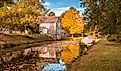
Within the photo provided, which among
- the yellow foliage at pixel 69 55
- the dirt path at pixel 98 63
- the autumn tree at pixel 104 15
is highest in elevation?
the autumn tree at pixel 104 15

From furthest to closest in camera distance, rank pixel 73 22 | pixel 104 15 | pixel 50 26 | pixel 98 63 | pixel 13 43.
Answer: pixel 50 26, pixel 73 22, pixel 13 43, pixel 104 15, pixel 98 63

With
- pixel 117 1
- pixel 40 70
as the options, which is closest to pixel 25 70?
pixel 40 70

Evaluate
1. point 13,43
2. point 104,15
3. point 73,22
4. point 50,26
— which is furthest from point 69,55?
point 50,26

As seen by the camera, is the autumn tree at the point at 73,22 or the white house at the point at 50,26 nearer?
the autumn tree at the point at 73,22

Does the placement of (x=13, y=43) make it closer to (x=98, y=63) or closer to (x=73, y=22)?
(x=98, y=63)

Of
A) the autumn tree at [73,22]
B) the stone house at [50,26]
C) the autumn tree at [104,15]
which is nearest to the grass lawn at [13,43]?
the autumn tree at [104,15]

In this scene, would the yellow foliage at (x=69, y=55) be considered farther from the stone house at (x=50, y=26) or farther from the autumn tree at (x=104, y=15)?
the stone house at (x=50, y=26)

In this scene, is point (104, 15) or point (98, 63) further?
point (104, 15)

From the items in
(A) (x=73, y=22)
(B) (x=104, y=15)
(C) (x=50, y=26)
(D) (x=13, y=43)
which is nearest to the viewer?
(B) (x=104, y=15)

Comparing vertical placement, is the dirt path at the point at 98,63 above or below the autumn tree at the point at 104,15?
below

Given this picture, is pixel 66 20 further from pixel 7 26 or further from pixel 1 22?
pixel 1 22

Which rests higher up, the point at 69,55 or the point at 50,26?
the point at 50,26

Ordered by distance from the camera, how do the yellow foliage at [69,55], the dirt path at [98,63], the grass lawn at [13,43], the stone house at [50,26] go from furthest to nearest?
the stone house at [50,26] → the grass lawn at [13,43] → the yellow foliage at [69,55] → the dirt path at [98,63]

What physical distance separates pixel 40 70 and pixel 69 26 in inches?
3698
